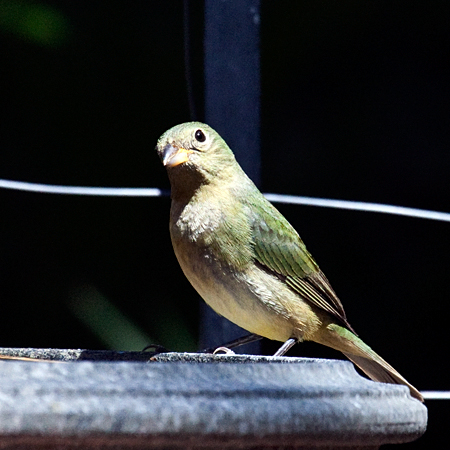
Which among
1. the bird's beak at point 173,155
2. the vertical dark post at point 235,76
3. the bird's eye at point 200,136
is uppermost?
the vertical dark post at point 235,76

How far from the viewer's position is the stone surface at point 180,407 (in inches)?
32.9

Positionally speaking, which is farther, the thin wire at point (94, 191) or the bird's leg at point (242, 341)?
the bird's leg at point (242, 341)

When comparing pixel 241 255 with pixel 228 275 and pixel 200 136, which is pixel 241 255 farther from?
pixel 200 136

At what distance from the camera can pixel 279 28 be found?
452 cm

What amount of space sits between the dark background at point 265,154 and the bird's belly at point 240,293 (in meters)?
1.53

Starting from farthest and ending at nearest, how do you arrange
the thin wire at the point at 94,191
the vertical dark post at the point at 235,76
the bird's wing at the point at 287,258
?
the bird's wing at the point at 287,258 → the vertical dark post at the point at 235,76 → the thin wire at the point at 94,191

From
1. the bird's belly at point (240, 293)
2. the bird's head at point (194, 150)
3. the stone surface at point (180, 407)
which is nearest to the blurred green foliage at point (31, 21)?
the bird's head at point (194, 150)

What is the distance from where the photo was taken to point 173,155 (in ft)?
9.27

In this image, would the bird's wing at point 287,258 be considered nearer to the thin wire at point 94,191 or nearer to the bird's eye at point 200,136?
the bird's eye at point 200,136

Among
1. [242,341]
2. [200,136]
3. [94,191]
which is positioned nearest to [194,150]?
[200,136]

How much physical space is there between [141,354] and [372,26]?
338 cm

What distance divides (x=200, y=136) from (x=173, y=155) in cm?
16

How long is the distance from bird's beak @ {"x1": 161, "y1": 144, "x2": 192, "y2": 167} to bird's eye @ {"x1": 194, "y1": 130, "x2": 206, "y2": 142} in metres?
0.07

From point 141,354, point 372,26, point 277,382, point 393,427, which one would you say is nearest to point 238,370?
point 277,382
